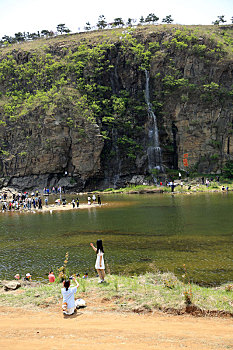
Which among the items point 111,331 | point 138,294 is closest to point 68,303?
point 111,331

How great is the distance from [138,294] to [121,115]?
219ft

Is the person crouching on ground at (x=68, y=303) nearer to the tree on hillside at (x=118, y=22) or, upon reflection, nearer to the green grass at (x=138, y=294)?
the green grass at (x=138, y=294)

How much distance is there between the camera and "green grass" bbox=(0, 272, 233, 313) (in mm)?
10195

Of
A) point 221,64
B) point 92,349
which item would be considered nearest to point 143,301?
point 92,349

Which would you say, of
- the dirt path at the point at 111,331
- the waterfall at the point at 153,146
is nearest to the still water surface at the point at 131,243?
the dirt path at the point at 111,331

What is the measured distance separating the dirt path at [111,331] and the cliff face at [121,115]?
61.1 m

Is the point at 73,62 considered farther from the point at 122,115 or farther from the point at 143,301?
the point at 143,301

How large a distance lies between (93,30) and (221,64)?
4954cm

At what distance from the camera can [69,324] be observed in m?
9.04

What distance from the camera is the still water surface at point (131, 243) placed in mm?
16294

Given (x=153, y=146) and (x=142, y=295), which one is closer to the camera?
(x=142, y=295)

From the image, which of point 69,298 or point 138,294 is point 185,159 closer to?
point 138,294

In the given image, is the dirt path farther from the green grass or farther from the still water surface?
the still water surface

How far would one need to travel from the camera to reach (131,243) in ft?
70.7
